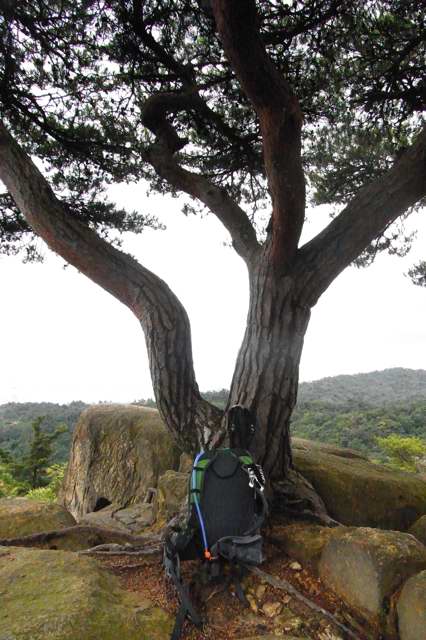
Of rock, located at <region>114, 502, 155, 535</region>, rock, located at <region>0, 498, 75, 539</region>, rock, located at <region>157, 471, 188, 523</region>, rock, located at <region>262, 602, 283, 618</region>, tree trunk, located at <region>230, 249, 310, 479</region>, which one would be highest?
tree trunk, located at <region>230, 249, 310, 479</region>

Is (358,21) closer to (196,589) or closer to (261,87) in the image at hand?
(261,87)

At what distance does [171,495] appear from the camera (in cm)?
352

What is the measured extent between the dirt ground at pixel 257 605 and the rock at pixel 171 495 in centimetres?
64

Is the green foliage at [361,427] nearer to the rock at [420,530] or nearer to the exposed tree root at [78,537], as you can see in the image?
the rock at [420,530]

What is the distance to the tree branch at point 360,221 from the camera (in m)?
3.49

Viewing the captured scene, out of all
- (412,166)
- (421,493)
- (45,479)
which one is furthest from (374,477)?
(45,479)

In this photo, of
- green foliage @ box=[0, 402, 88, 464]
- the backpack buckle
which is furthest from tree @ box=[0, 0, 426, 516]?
green foliage @ box=[0, 402, 88, 464]

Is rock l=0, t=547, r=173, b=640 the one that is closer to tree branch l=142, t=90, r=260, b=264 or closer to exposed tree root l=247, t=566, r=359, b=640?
exposed tree root l=247, t=566, r=359, b=640

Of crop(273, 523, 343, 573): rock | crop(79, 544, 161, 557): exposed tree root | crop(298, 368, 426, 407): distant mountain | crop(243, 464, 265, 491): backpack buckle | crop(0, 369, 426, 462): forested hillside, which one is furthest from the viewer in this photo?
crop(298, 368, 426, 407): distant mountain

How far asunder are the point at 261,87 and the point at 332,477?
156 inches

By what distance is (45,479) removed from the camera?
19797 mm

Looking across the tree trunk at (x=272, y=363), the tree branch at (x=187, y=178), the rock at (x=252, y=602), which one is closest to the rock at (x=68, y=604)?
the rock at (x=252, y=602)

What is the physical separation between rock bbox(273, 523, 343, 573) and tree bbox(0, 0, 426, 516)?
1.68 feet

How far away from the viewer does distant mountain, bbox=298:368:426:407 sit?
254ft
